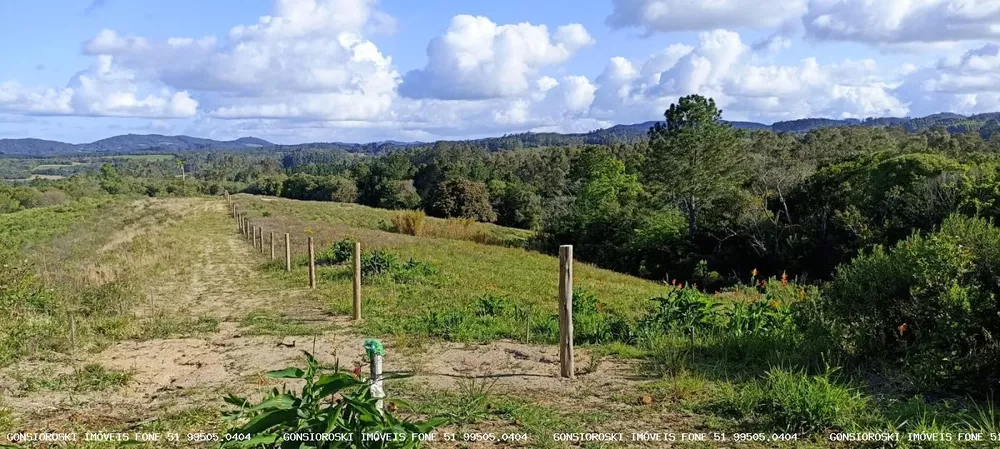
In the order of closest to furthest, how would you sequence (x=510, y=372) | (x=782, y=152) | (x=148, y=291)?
1. (x=510, y=372)
2. (x=148, y=291)
3. (x=782, y=152)

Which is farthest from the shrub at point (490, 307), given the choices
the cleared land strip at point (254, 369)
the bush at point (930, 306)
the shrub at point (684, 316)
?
the bush at point (930, 306)

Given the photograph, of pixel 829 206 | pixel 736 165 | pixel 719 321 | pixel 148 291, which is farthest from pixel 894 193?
pixel 148 291

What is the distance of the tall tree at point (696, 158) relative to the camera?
40656 millimetres

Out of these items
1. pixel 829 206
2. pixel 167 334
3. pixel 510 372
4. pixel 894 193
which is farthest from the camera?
pixel 829 206

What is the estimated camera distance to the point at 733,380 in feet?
18.8

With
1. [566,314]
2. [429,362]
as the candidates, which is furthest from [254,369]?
[566,314]

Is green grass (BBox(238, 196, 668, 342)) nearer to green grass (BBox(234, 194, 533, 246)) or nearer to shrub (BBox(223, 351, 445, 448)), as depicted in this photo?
shrub (BBox(223, 351, 445, 448))

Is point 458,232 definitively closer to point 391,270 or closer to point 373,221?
point 373,221

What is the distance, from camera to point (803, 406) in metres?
4.52

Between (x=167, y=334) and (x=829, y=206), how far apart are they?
30922mm

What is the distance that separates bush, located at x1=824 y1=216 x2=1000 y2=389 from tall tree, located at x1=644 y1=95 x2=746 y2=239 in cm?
3459

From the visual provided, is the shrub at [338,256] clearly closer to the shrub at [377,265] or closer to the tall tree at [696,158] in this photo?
the shrub at [377,265]

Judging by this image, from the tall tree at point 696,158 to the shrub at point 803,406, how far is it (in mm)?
36344

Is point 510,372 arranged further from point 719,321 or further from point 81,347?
point 81,347
